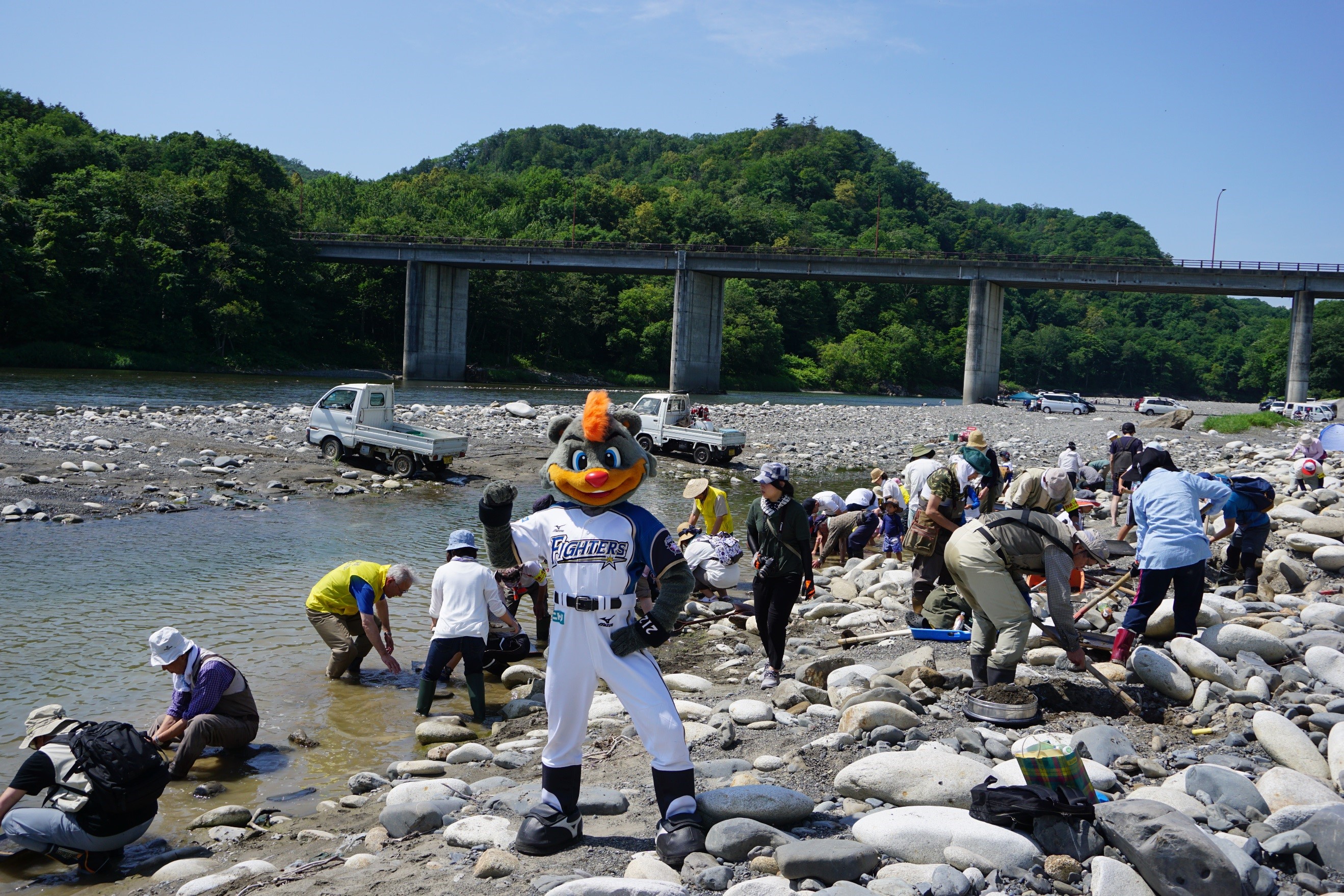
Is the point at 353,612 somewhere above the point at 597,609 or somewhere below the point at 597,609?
below

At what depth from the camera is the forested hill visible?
202 ft

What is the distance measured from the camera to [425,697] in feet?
25.5

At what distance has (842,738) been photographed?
580cm

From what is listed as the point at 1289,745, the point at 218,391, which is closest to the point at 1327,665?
the point at 1289,745

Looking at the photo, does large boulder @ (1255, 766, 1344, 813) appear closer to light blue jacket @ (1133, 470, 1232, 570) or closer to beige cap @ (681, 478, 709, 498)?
light blue jacket @ (1133, 470, 1232, 570)

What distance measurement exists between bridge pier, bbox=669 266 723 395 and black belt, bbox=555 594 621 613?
6362cm

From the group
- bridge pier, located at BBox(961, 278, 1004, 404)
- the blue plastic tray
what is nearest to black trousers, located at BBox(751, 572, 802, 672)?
the blue plastic tray

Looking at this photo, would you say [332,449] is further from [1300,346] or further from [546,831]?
[1300,346]

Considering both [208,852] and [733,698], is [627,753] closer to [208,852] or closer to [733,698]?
[733,698]

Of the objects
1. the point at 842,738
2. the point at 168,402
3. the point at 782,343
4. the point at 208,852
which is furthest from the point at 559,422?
the point at 782,343

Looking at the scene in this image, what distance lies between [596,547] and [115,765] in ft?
9.98

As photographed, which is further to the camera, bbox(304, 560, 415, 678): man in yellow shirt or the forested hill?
the forested hill

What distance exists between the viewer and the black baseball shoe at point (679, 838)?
4297 millimetres

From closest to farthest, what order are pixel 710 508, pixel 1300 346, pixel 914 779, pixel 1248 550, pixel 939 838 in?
1. pixel 939 838
2. pixel 914 779
3. pixel 1248 550
4. pixel 710 508
5. pixel 1300 346
